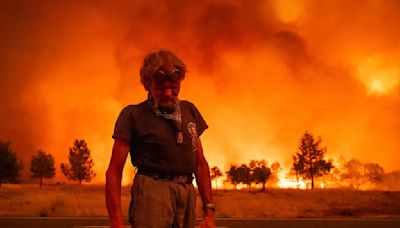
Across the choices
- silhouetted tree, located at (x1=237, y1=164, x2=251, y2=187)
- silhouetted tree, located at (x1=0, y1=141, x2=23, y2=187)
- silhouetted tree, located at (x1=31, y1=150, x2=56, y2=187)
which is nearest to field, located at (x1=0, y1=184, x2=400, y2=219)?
silhouetted tree, located at (x1=0, y1=141, x2=23, y2=187)

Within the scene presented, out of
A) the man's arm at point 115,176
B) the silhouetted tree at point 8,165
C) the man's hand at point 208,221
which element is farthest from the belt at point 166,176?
the silhouetted tree at point 8,165

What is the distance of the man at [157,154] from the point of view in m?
3.39

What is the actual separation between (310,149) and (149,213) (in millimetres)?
77031

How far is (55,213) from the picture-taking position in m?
19.7

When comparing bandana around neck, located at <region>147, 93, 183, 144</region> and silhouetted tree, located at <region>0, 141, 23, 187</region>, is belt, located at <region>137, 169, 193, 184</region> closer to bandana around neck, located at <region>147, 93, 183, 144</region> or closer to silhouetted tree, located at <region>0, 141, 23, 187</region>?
bandana around neck, located at <region>147, 93, 183, 144</region>

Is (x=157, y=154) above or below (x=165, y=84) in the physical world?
below

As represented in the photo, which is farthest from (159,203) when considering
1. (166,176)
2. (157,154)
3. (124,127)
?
(124,127)

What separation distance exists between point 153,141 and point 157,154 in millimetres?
92

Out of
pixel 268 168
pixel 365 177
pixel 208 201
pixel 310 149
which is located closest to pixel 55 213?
pixel 208 201

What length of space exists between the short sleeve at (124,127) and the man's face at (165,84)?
224 millimetres

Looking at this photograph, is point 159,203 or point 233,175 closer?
point 159,203

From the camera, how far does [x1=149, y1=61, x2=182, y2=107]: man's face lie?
343 cm

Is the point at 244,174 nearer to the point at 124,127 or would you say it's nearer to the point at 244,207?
the point at 244,207

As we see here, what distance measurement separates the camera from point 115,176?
344 centimetres
